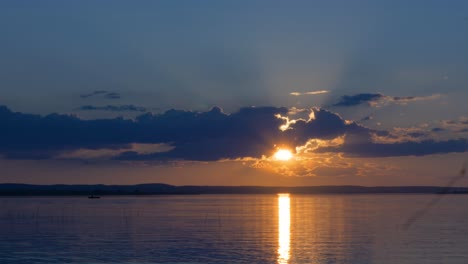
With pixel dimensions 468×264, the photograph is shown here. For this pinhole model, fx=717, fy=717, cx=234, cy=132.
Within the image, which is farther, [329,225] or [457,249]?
[329,225]

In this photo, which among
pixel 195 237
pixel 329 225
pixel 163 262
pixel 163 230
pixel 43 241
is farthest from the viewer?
pixel 329 225

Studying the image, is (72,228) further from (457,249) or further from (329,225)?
(457,249)

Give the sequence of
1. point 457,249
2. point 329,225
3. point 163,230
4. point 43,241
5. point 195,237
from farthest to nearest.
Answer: point 329,225, point 163,230, point 195,237, point 43,241, point 457,249

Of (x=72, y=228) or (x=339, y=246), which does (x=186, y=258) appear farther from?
(x=72, y=228)

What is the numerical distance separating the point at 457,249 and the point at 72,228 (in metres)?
45.3

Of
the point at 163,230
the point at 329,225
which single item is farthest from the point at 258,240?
the point at 329,225

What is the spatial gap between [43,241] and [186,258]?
19.7 metres

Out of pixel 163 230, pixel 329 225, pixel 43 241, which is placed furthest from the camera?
pixel 329 225

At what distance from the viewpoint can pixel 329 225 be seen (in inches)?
3511

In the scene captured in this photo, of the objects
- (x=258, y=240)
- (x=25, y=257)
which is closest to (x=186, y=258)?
(x=25, y=257)

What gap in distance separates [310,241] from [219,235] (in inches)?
433

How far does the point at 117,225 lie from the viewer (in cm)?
9019

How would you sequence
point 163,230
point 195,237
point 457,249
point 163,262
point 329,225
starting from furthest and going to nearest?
point 329,225 → point 163,230 → point 195,237 → point 457,249 → point 163,262

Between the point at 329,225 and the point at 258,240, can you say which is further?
the point at 329,225
